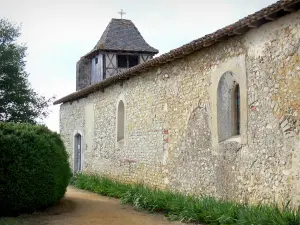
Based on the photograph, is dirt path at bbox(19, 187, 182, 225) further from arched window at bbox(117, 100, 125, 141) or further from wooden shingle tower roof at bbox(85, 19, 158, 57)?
wooden shingle tower roof at bbox(85, 19, 158, 57)

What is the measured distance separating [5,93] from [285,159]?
2122 cm

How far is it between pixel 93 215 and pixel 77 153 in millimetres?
10945

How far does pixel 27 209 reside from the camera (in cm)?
1016

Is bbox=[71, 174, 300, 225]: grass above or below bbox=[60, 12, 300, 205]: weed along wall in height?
below

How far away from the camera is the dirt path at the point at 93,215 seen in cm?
A: 938

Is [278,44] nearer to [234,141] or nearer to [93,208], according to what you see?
[234,141]

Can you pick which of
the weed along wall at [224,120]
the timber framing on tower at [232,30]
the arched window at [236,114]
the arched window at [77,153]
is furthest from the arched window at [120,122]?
the arched window at [236,114]

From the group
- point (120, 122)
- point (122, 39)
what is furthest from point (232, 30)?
point (122, 39)

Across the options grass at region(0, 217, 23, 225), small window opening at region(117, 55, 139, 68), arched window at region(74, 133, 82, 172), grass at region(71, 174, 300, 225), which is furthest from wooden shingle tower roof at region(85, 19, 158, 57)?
grass at region(0, 217, 23, 225)

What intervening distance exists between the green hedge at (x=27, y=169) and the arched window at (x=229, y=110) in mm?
4288

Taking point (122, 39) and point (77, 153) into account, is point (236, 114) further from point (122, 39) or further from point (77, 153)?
point (122, 39)

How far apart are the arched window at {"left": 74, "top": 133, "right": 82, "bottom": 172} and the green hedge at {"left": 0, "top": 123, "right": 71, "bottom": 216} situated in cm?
959

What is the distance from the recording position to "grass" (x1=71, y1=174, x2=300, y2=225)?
730 centimetres

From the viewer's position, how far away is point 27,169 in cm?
996
